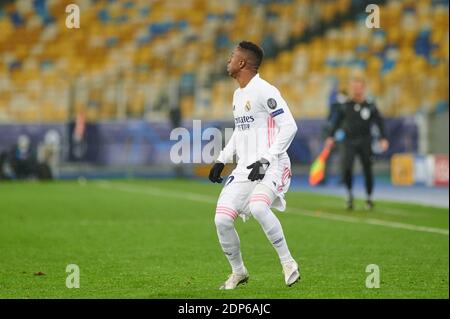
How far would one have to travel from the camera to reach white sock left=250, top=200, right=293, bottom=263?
8.06 meters

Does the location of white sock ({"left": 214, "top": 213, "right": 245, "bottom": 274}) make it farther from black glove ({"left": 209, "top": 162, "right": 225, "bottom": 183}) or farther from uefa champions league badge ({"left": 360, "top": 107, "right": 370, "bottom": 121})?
uefa champions league badge ({"left": 360, "top": 107, "right": 370, "bottom": 121})

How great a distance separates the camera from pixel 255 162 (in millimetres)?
8031

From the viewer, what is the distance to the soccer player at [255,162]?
26.6ft

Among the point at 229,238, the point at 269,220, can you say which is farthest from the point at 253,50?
the point at 229,238

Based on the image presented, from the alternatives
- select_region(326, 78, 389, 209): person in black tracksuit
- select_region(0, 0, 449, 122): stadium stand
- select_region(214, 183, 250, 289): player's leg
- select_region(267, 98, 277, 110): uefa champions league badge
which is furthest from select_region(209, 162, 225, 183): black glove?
select_region(0, 0, 449, 122): stadium stand

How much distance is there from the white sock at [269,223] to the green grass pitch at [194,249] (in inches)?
12.8

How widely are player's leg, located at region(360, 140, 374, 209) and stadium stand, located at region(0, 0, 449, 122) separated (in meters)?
9.78

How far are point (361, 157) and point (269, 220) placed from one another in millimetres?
9613

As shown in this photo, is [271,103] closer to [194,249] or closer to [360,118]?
[194,249]

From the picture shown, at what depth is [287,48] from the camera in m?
30.9

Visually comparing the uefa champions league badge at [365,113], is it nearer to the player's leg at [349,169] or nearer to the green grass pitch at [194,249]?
the player's leg at [349,169]

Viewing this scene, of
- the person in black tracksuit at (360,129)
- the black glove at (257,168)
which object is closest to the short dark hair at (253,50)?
the black glove at (257,168)
